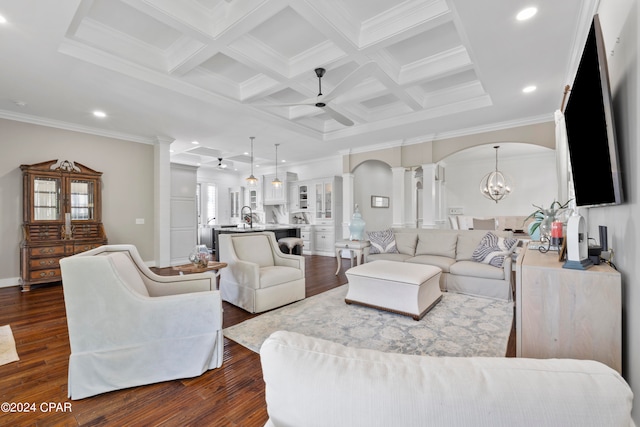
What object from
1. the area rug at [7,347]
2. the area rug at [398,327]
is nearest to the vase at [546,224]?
the area rug at [398,327]

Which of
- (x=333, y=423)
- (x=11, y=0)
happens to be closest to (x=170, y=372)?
(x=333, y=423)

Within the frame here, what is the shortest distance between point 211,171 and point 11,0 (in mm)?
7935

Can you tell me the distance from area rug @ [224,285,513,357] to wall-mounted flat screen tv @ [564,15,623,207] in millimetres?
1411

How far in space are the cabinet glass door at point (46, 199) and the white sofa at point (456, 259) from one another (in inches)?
202

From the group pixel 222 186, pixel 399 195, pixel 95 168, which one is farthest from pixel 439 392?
pixel 222 186

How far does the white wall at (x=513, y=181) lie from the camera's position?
311 inches

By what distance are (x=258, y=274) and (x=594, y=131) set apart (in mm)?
2948

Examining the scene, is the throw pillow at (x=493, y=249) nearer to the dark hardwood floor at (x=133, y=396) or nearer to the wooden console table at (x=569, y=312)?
the dark hardwood floor at (x=133, y=396)

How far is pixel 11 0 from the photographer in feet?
7.20

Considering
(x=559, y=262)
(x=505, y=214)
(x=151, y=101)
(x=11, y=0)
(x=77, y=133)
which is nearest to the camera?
(x=559, y=262)

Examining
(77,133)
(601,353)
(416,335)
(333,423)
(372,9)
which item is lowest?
(416,335)

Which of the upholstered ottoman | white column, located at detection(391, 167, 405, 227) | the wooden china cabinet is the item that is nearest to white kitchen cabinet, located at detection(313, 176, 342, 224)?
white column, located at detection(391, 167, 405, 227)

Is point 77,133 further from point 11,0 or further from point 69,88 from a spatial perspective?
point 11,0

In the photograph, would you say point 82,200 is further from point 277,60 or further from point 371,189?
point 371,189
